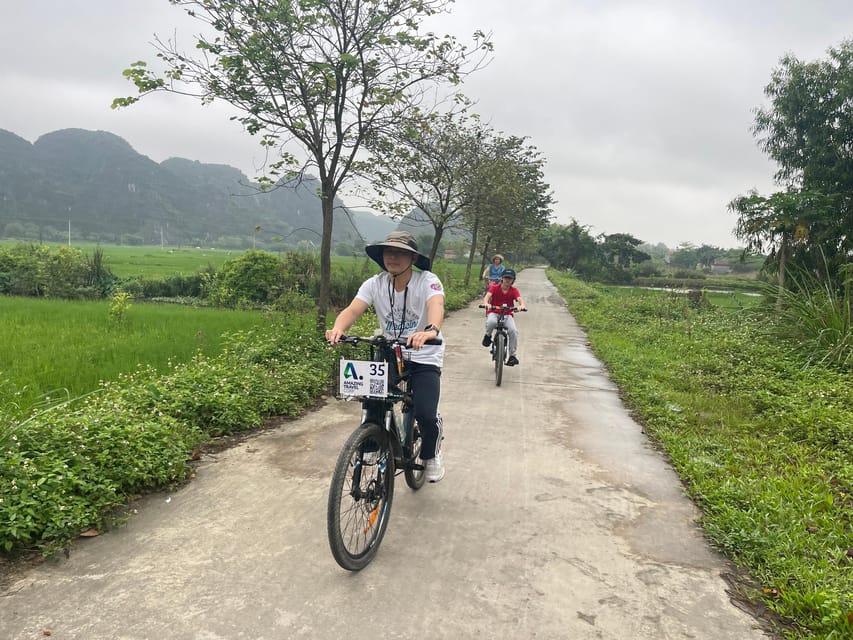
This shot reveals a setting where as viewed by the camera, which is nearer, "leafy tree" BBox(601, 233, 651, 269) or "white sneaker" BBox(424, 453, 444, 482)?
"white sneaker" BBox(424, 453, 444, 482)

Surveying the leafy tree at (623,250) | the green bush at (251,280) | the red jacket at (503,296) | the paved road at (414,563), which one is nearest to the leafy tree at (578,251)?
the leafy tree at (623,250)

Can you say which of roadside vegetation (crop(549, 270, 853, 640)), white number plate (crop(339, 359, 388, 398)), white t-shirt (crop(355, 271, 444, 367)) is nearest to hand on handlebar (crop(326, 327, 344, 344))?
white number plate (crop(339, 359, 388, 398))

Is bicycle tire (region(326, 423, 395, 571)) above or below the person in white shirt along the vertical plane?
below

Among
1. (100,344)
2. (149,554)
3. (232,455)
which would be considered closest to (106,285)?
(100,344)

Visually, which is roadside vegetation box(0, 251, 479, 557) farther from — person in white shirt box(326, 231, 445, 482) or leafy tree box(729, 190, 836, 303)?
leafy tree box(729, 190, 836, 303)

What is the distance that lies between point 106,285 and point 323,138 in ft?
41.8

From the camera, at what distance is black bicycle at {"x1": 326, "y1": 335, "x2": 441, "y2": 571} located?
2.54 m

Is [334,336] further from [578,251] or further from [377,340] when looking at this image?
[578,251]

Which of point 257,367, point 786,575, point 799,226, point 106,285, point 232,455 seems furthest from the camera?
point 106,285

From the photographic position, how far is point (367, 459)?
281 cm

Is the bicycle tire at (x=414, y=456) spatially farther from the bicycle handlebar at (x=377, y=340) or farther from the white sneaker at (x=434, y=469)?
the bicycle handlebar at (x=377, y=340)

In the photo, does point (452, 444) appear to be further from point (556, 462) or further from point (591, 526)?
point (591, 526)

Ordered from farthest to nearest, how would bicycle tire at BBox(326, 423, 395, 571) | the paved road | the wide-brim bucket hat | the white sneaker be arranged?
the white sneaker → the wide-brim bucket hat → bicycle tire at BBox(326, 423, 395, 571) → the paved road

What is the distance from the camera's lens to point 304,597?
2.44 m
